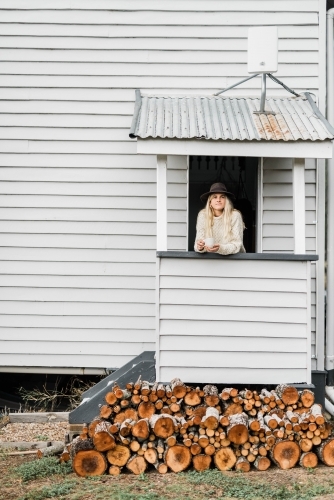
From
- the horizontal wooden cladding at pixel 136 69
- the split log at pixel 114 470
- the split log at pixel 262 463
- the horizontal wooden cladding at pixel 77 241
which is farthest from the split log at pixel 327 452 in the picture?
the horizontal wooden cladding at pixel 136 69

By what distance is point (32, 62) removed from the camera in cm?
779

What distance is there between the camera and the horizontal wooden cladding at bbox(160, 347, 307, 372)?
6.38m

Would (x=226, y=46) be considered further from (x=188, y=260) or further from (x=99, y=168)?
(x=188, y=260)

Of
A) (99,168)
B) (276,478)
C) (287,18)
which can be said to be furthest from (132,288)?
(287,18)

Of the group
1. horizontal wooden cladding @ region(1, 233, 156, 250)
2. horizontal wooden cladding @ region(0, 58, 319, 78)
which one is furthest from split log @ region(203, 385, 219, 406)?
horizontal wooden cladding @ region(0, 58, 319, 78)

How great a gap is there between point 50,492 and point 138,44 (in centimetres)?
499

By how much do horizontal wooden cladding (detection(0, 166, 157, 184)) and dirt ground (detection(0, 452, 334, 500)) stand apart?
132 inches

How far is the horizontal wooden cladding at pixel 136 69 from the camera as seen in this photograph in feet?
25.3

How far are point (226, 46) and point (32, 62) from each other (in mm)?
2254

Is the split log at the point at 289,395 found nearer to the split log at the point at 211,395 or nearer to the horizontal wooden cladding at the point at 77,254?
the split log at the point at 211,395

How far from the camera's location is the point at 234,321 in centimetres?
640

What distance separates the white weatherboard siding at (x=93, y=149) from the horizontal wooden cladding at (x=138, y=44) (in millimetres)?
12

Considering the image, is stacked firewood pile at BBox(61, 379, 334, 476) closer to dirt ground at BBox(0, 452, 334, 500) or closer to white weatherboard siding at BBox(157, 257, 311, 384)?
dirt ground at BBox(0, 452, 334, 500)

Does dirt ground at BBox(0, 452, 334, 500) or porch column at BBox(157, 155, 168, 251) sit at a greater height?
porch column at BBox(157, 155, 168, 251)
